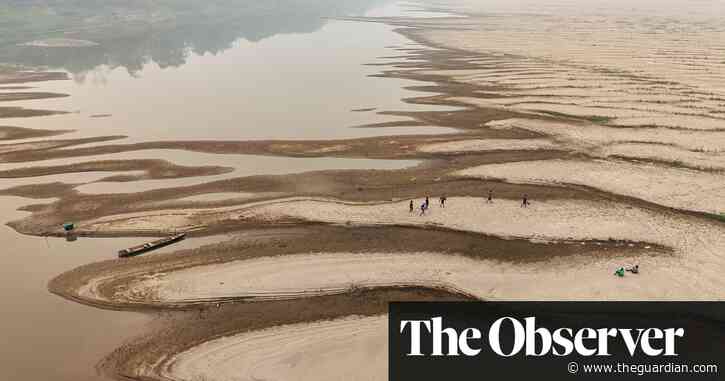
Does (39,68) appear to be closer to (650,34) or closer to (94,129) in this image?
(94,129)

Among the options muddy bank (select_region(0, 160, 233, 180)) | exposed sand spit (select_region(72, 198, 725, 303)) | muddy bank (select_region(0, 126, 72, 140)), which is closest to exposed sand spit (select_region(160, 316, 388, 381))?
exposed sand spit (select_region(72, 198, 725, 303))

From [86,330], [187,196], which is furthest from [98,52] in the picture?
[86,330]

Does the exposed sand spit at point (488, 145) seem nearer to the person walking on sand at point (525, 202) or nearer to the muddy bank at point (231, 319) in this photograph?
the person walking on sand at point (525, 202)

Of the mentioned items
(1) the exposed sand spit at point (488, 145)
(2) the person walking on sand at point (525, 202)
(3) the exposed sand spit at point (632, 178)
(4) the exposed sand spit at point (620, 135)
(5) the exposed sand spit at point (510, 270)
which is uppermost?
(4) the exposed sand spit at point (620, 135)

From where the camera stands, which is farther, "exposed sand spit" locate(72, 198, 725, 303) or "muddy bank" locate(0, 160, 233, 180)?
"muddy bank" locate(0, 160, 233, 180)

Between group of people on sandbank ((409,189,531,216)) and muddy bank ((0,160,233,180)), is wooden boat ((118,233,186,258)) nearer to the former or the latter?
muddy bank ((0,160,233,180))

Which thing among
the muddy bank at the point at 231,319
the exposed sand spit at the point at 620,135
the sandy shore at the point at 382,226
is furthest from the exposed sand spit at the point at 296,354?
the exposed sand spit at the point at 620,135
